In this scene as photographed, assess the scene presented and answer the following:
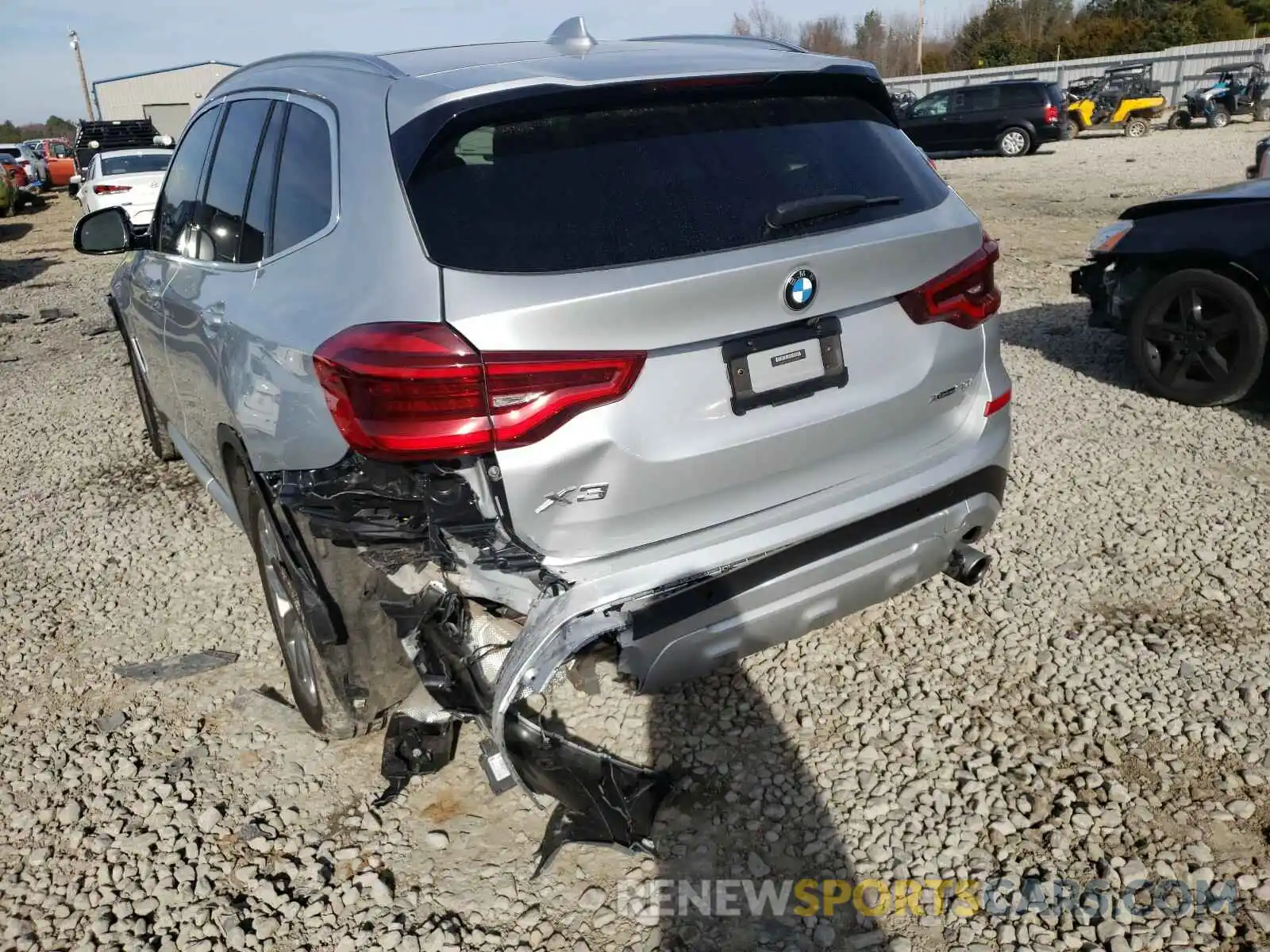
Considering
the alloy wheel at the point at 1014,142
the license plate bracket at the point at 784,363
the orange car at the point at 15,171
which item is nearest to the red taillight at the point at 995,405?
the license plate bracket at the point at 784,363

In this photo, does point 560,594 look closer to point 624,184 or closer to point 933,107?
point 624,184

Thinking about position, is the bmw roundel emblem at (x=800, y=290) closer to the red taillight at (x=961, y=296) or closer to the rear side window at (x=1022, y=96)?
the red taillight at (x=961, y=296)

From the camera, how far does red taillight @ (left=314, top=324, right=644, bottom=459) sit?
79.6 inches

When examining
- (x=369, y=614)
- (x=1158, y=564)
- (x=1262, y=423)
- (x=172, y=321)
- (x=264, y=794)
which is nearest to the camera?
(x=369, y=614)

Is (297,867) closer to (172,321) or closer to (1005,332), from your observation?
(172,321)

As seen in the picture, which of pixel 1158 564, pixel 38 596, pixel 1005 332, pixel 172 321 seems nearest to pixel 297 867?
pixel 172 321

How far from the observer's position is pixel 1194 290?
17.6 feet

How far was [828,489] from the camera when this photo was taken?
98.3 inches

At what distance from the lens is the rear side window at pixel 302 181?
2.52m

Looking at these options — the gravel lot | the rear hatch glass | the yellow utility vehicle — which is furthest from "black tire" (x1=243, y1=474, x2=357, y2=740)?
the yellow utility vehicle

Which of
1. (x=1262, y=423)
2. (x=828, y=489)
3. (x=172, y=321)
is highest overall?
(x=172, y=321)

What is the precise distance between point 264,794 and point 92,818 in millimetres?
473

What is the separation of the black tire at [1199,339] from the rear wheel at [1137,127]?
87.4 feet

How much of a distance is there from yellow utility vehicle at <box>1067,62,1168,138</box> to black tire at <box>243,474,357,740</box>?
2970cm
